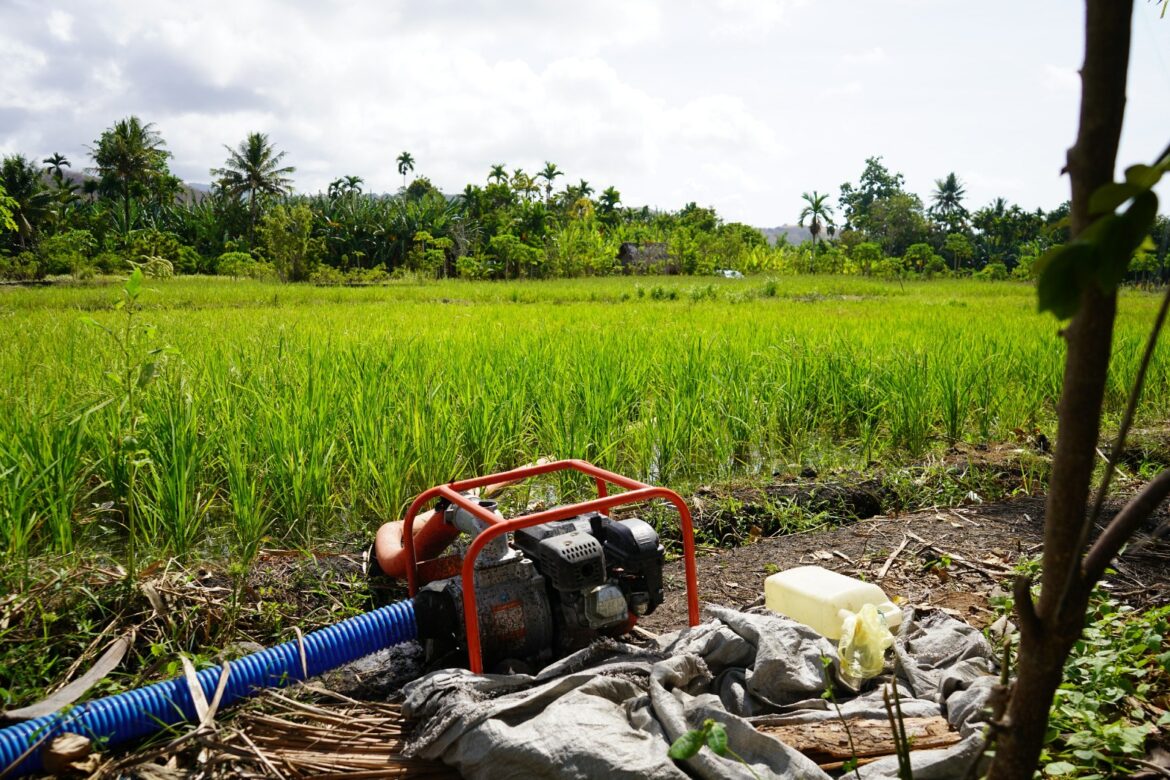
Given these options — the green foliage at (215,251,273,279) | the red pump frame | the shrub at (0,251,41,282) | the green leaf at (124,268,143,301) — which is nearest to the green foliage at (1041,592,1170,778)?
the red pump frame

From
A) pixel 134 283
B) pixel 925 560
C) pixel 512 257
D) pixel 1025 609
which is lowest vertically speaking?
pixel 925 560

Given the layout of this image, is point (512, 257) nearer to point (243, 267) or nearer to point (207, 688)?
point (243, 267)

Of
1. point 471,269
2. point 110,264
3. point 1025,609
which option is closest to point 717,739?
point 1025,609

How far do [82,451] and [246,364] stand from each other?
1.52 meters

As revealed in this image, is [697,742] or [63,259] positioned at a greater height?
[63,259]

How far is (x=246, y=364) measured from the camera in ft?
14.6

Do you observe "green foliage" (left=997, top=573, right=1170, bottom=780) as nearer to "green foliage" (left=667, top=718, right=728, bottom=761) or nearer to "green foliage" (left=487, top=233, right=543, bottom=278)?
"green foliage" (left=667, top=718, right=728, bottom=761)

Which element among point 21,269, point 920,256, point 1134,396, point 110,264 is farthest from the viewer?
point 920,256

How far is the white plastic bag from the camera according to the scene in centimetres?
186

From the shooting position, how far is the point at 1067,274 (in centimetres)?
51

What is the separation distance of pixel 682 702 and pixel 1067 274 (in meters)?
1.38

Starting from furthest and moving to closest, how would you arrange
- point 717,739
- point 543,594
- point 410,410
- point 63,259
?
point 63,259 → point 410,410 → point 543,594 → point 717,739

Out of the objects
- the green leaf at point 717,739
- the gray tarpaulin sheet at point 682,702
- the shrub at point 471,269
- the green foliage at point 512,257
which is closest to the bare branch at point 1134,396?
the green leaf at point 717,739

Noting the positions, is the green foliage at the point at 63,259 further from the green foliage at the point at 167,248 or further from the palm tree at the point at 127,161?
the palm tree at the point at 127,161
